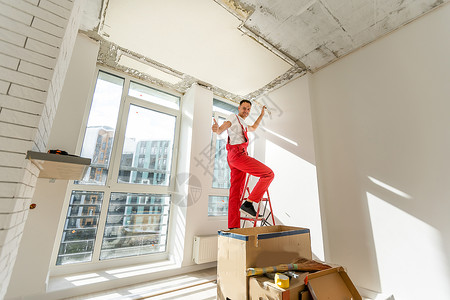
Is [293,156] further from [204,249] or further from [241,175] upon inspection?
[204,249]

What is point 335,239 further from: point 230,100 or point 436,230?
point 230,100

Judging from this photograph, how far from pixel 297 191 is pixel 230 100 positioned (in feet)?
7.64

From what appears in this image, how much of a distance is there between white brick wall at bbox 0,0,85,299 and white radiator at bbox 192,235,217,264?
6.33 feet

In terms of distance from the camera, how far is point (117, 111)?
2.89 meters

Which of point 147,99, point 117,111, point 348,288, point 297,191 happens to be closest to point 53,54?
point 117,111

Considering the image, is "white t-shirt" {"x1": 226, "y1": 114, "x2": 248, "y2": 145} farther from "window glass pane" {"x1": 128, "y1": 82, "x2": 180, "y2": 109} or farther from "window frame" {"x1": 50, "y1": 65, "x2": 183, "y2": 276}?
"window glass pane" {"x1": 128, "y1": 82, "x2": 180, "y2": 109}

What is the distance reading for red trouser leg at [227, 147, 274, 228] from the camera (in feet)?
6.77

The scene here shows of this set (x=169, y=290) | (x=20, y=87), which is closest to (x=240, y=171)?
(x=169, y=290)

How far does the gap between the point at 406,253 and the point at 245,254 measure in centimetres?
178

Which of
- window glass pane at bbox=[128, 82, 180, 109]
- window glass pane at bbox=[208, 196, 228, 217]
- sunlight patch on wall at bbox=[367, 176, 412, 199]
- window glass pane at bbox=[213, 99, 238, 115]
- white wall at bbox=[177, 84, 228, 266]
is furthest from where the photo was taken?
window glass pane at bbox=[213, 99, 238, 115]

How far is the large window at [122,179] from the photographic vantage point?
240 cm

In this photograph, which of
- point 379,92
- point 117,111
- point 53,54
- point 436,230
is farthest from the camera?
point 117,111

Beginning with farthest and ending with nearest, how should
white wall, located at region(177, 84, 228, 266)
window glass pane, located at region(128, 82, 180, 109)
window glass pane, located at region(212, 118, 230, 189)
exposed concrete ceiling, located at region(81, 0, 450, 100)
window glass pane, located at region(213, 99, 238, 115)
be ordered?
window glass pane, located at region(213, 99, 238, 115)
window glass pane, located at region(212, 118, 230, 189)
window glass pane, located at region(128, 82, 180, 109)
white wall, located at region(177, 84, 228, 266)
exposed concrete ceiling, located at region(81, 0, 450, 100)

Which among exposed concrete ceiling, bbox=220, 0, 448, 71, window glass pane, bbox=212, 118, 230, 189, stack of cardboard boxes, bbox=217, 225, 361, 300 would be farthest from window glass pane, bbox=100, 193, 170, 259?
exposed concrete ceiling, bbox=220, 0, 448, 71
